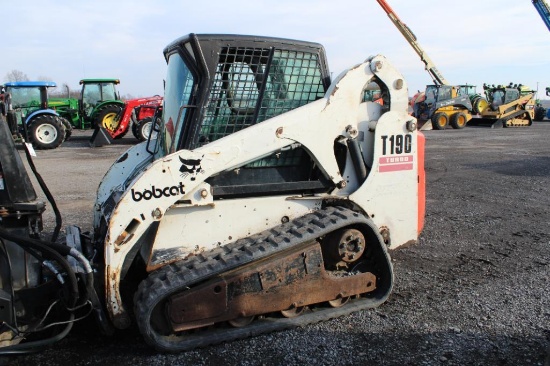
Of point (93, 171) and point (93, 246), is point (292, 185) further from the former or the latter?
point (93, 171)

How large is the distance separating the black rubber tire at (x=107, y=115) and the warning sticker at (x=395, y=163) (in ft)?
54.1

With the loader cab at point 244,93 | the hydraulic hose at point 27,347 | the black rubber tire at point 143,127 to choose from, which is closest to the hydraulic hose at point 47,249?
the hydraulic hose at point 27,347

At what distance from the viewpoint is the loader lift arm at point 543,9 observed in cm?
2225

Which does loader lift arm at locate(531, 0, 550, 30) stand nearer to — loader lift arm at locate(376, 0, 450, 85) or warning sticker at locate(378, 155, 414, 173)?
loader lift arm at locate(376, 0, 450, 85)

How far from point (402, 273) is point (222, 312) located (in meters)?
2.02

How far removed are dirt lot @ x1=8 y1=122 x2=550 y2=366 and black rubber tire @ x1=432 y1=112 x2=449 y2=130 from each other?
16.8m

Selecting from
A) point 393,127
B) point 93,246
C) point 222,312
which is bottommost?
point 222,312

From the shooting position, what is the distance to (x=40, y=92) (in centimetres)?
1836

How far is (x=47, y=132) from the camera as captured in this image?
54.9 feet

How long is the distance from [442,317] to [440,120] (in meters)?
21.6

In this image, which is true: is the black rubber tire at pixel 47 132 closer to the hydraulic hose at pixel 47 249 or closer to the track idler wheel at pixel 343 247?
the hydraulic hose at pixel 47 249

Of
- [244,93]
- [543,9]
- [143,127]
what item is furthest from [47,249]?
[543,9]

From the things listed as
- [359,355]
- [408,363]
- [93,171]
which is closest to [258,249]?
[359,355]

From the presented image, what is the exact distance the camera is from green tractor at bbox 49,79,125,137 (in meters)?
19.6
